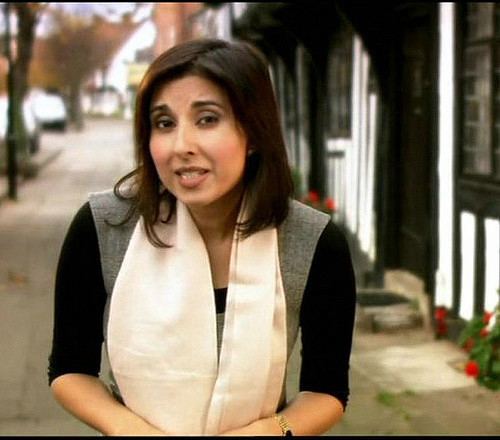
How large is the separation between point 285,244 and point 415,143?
7.12 metres

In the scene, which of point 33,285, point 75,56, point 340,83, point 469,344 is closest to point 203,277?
point 469,344

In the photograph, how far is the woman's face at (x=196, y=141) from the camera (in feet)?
6.12

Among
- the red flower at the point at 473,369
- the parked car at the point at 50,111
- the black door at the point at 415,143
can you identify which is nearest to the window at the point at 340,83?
the black door at the point at 415,143

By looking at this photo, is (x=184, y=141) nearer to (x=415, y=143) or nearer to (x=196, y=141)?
(x=196, y=141)

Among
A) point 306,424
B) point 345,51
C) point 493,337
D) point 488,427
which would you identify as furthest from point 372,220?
point 306,424

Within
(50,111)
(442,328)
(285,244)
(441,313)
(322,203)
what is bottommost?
(442,328)

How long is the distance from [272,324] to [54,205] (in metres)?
16.7

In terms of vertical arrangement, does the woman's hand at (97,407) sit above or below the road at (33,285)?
above

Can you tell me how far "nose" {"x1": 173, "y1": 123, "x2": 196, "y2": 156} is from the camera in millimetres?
1849

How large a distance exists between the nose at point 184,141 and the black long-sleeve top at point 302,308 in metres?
0.23

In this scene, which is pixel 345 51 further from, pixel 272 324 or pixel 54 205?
pixel 272 324

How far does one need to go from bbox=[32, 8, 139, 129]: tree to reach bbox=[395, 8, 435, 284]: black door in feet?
122

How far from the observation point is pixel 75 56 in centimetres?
5341

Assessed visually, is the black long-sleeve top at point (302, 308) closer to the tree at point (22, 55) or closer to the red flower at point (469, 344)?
the red flower at point (469, 344)
